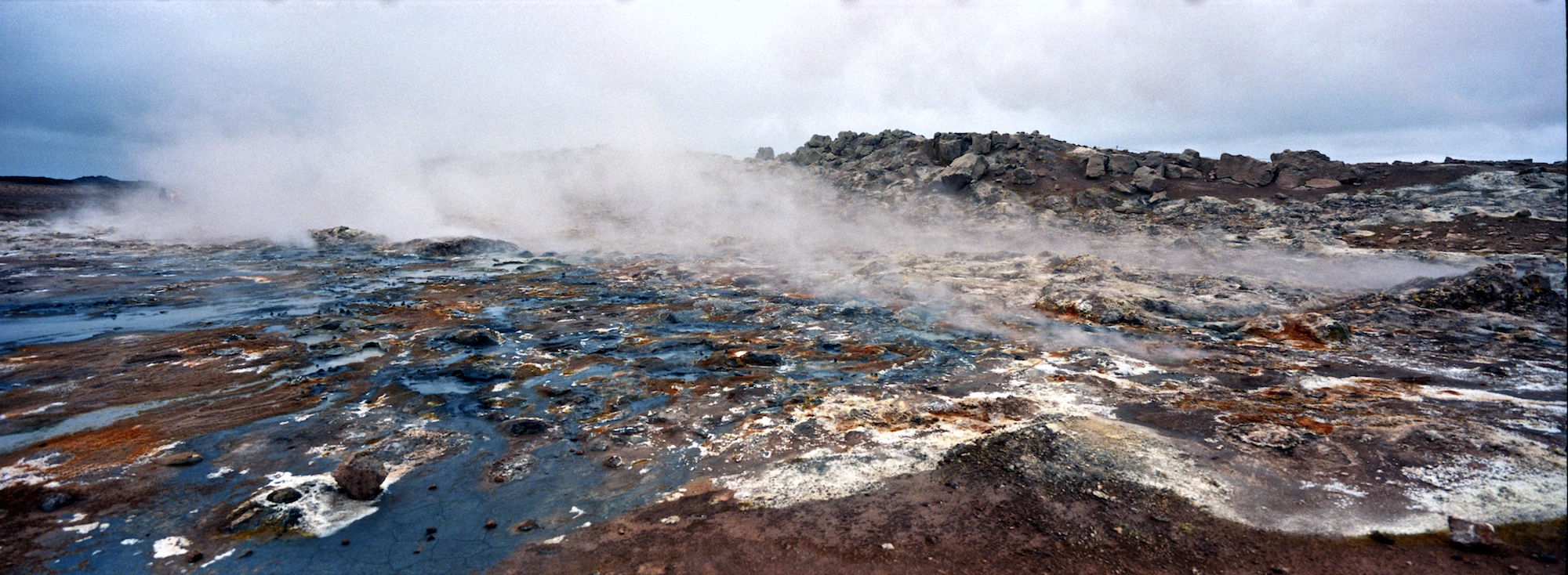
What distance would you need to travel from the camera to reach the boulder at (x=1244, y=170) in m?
24.0

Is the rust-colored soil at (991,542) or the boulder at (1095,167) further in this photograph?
the boulder at (1095,167)

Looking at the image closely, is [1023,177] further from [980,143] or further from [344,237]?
[344,237]

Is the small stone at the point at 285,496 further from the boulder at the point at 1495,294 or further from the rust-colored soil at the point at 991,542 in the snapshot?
the boulder at the point at 1495,294

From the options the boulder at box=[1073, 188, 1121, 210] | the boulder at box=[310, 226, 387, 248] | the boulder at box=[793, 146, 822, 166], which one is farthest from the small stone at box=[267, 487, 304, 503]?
the boulder at box=[793, 146, 822, 166]

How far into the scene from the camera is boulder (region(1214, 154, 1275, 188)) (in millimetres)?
23984

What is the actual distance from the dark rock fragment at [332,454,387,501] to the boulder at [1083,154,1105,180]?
93.0 feet

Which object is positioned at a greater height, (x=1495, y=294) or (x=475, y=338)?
(x=1495, y=294)

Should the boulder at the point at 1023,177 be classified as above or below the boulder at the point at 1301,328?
above

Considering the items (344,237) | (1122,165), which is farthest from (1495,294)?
(344,237)

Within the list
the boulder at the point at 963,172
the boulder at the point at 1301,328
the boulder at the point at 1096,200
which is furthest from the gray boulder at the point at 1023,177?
the boulder at the point at 1301,328

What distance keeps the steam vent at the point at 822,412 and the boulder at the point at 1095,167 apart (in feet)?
31.6

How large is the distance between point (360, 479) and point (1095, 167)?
28.8 metres

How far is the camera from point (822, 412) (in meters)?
6.73

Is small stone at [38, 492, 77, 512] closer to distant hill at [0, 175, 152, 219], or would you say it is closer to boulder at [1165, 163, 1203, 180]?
boulder at [1165, 163, 1203, 180]
